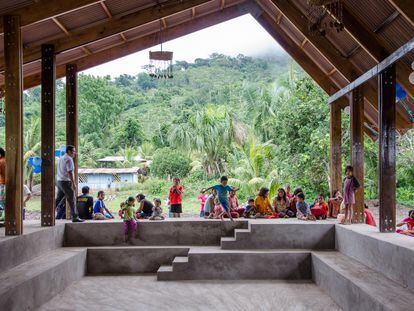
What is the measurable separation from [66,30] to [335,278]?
19.8ft

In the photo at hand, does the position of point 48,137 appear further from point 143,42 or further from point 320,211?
point 320,211

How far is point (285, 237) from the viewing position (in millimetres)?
8828

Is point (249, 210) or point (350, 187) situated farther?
point (249, 210)

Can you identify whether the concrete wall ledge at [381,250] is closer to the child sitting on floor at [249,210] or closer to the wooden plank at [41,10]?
the child sitting on floor at [249,210]

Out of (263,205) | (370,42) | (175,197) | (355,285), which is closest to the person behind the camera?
(355,285)

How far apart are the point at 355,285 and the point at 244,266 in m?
2.94

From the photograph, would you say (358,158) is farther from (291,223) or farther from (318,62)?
(318,62)

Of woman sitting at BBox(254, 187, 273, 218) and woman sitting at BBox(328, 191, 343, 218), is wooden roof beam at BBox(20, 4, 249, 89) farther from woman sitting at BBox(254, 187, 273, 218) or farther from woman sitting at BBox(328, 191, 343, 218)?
woman sitting at BBox(328, 191, 343, 218)

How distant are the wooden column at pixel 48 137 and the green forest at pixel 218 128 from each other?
8.20m

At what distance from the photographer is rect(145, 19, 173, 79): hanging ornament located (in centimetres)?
Result: 895

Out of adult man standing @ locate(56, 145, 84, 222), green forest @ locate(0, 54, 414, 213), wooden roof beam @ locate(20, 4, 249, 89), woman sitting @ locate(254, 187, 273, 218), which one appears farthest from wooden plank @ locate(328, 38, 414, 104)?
adult man standing @ locate(56, 145, 84, 222)

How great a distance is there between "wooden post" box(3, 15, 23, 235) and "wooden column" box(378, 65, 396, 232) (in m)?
5.38

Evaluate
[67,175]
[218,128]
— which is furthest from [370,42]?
[218,128]

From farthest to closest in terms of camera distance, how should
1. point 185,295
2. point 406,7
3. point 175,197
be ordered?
point 175,197 → point 185,295 → point 406,7
